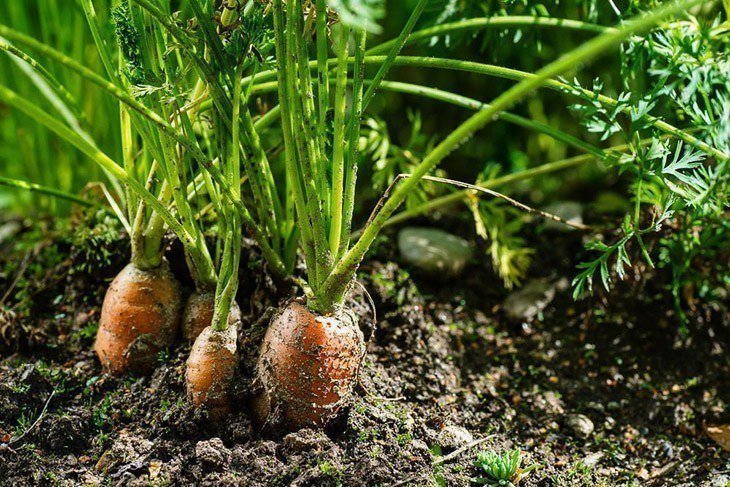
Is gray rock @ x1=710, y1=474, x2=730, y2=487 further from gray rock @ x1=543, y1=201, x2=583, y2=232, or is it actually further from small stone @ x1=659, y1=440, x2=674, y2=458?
gray rock @ x1=543, y1=201, x2=583, y2=232

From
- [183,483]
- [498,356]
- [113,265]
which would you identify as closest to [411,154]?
[498,356]

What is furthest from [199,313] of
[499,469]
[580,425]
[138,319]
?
[580,425]

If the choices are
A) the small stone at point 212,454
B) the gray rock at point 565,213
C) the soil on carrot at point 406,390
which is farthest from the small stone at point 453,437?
the gray rock at point 565,213

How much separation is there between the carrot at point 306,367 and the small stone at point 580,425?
0.53 meters

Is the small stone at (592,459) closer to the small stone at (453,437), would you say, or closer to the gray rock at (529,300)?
the small stone at (453,437)

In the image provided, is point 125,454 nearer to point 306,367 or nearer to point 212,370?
point 212,370

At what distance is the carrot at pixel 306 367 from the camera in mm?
1105

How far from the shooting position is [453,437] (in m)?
1.23

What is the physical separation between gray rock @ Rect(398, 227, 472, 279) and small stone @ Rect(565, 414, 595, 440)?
1.52 feet

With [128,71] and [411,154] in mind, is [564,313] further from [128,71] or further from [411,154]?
[128,71]

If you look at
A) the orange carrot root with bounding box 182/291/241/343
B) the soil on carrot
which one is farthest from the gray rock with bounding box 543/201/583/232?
the orange carrot root with bounding box 182/291/241/343

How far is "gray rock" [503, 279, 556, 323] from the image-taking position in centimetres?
169

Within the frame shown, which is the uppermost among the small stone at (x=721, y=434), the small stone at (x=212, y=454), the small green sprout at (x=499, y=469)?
the small stone at (x=212, y=454)

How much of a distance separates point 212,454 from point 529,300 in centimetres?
94
